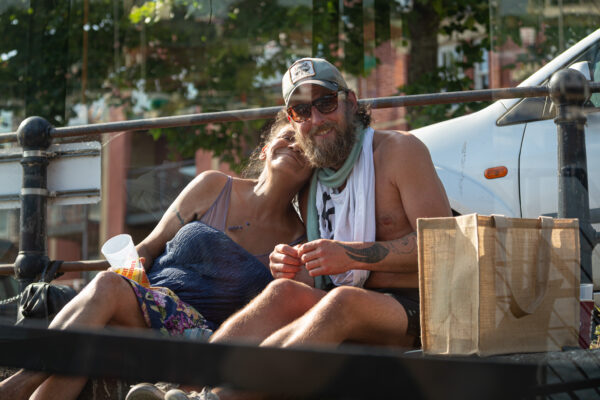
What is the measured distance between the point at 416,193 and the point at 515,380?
172 centimetres

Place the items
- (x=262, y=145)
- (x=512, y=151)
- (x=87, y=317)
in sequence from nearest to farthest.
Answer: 1. (x=87, y=317)
2. (x=262, y=145)
3. (x=512, y=151)

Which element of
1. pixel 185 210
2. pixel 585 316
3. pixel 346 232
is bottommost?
pixel 585 316

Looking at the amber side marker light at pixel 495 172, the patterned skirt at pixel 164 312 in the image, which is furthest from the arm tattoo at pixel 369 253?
the amber side marker light at pixel 495 172

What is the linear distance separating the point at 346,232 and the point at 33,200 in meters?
1.98

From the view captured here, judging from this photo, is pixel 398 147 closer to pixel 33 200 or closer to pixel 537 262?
pixel 537 262

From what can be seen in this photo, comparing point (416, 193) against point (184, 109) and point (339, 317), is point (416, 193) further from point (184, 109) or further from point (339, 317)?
point (184, 109)

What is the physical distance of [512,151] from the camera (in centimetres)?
397

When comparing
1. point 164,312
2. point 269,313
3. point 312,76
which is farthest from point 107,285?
point 312,76

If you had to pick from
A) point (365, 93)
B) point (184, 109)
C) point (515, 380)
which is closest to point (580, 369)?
point (515, 380)

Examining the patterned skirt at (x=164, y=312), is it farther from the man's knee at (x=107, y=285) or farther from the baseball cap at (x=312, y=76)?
the baseball cap at (x=312, y=76)

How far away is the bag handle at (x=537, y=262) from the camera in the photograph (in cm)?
227

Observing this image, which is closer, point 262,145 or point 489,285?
point 489,285

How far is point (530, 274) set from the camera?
237 cm

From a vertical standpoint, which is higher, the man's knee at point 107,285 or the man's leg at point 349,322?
the man's knee at point 107,285
